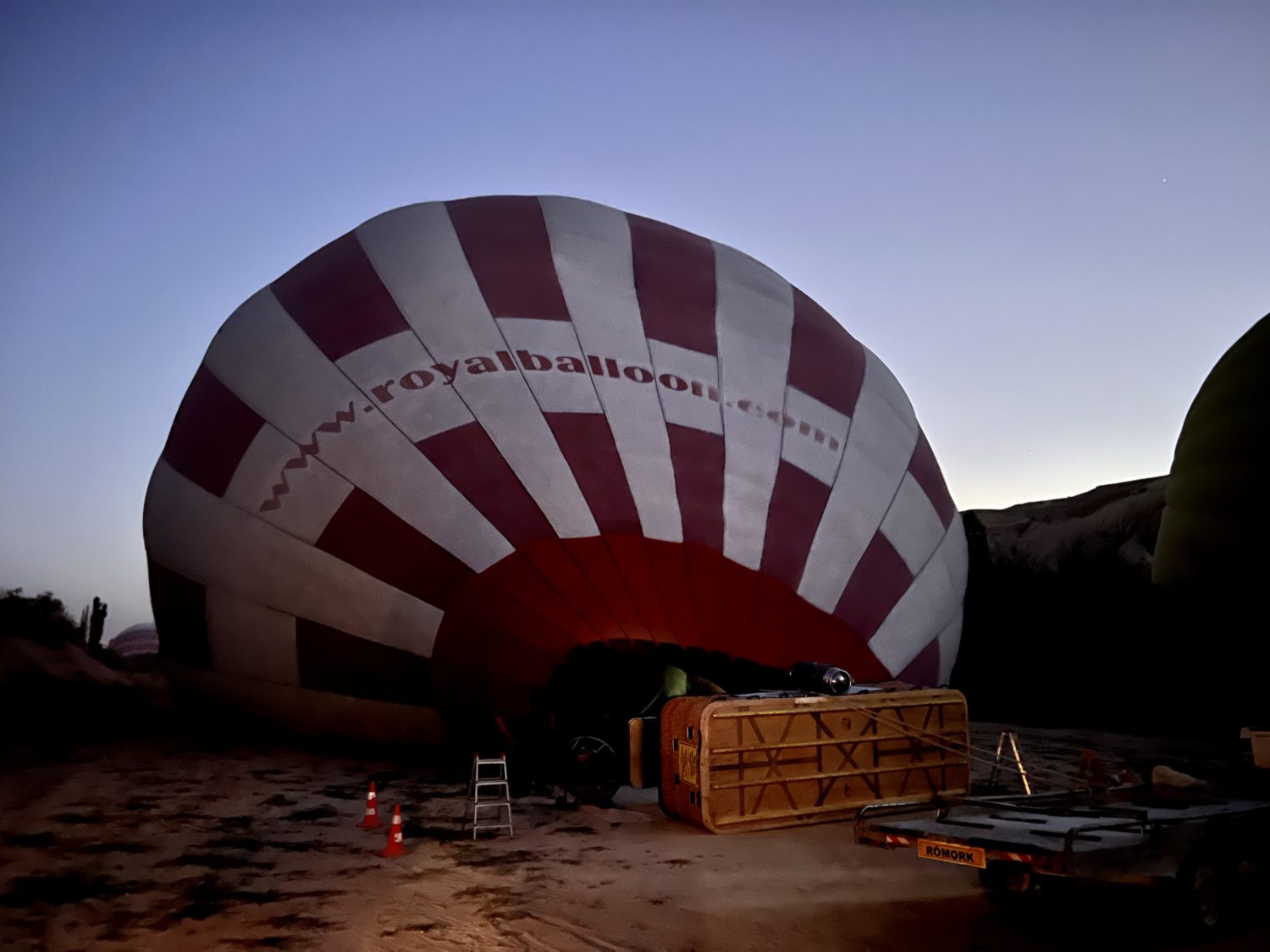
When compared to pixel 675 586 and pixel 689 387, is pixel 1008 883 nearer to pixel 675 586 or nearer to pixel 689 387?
pixel 675 586

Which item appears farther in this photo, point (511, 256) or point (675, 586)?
point (511, 256)

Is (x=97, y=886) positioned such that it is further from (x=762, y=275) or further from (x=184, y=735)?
(x=762, y=275)

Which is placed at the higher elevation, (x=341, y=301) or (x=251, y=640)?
(x=341, y=301)

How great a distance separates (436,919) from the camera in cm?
423

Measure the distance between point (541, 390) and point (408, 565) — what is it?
169 centimetres

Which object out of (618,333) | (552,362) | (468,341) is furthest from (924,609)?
(468,341)

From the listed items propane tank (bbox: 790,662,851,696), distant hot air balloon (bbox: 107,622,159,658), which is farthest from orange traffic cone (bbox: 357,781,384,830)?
distant hot air balloon (bbox: 107,622,159,658)

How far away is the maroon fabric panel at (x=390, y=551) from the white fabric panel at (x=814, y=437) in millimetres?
2786

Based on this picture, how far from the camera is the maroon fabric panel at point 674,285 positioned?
26.3ft

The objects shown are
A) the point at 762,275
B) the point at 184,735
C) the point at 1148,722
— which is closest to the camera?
the point at 762,275

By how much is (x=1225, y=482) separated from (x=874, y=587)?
6403 mm

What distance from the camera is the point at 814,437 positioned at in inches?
310

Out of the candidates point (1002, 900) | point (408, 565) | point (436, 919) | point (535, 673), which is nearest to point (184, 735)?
point (408, 565)

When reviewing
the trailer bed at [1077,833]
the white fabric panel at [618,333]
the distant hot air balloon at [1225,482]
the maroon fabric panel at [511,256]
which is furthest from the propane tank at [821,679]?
the distant hot air balloon at [1225,482]
